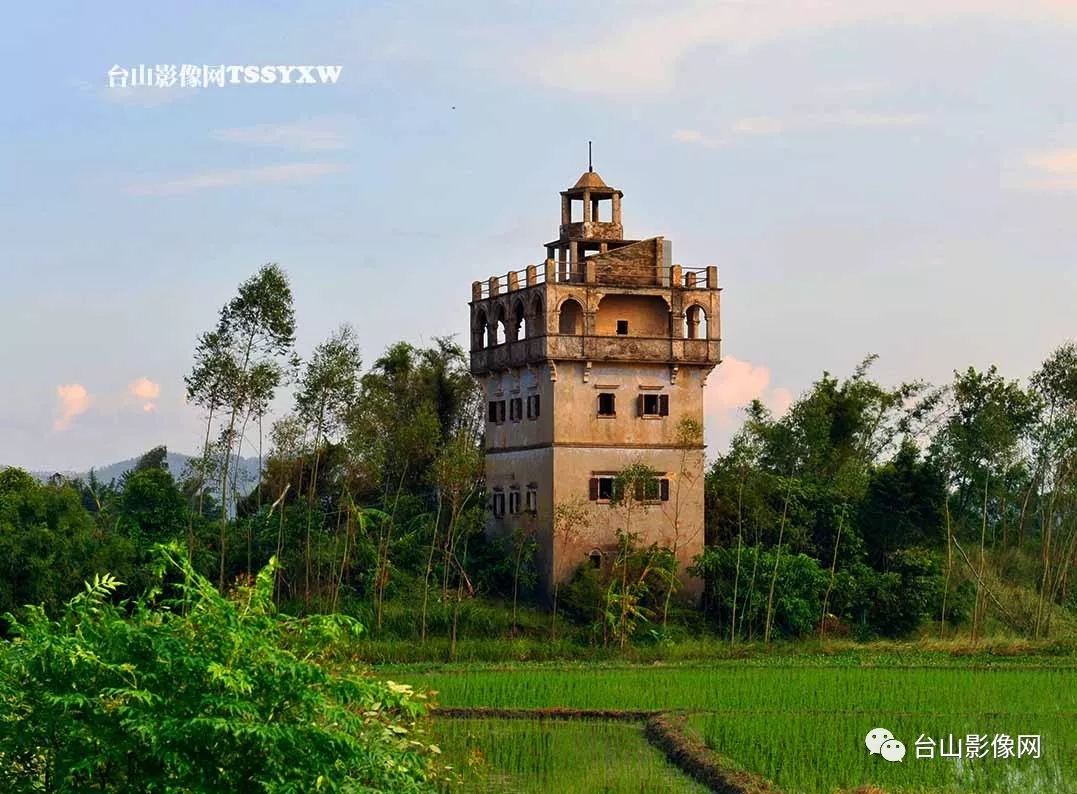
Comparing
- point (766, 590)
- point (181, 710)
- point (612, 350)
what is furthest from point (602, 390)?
point (181, 710)

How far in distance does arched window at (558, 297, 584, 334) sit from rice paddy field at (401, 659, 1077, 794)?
8512 mm

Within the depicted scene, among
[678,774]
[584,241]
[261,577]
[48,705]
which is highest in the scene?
[584,241]

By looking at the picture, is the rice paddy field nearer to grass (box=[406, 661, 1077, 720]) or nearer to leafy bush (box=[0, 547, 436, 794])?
grass (box=[406, 661, 1077, 720])

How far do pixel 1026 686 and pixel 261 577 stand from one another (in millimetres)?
17409

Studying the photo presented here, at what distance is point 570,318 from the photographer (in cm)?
3775

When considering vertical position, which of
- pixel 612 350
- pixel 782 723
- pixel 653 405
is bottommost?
pixel 782 723

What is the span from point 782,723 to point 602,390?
14.8 m

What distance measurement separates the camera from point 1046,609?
36.8m

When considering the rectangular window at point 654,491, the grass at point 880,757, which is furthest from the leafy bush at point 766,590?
the grass at point 880,757

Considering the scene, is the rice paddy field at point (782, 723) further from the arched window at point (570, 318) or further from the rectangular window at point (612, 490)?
the arched window at point (570, 318)

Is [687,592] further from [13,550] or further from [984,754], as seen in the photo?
[984,754]

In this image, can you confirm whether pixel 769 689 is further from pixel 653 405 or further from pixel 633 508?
pixel 653 405

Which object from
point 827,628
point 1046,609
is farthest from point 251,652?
point 1046,609

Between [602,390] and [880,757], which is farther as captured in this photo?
[602,390]
